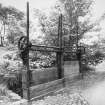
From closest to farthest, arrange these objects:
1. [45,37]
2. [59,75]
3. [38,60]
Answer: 1. [59,75]
2. [38,60]
3. [45,37]

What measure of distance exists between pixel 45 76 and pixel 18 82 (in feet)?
4.45

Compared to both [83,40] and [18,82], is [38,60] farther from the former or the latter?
[83,40]

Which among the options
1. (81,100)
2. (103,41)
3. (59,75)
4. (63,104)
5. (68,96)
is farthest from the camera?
(103,41)

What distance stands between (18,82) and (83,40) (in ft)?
17.7

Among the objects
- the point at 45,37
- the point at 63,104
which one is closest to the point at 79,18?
the point at 45,37

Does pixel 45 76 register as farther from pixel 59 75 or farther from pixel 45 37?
pixel 45 37

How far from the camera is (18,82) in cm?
485

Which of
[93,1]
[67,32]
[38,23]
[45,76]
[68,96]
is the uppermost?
[93,1]

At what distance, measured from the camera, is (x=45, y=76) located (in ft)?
13.9

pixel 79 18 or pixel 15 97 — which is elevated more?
pixel 79 18

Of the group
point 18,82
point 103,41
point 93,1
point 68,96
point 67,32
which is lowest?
point 68,96

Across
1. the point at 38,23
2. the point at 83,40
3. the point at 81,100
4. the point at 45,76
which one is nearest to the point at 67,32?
the point at 83,40

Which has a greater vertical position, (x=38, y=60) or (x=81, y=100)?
(x=38, y=60)

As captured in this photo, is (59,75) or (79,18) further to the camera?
(79,18)
